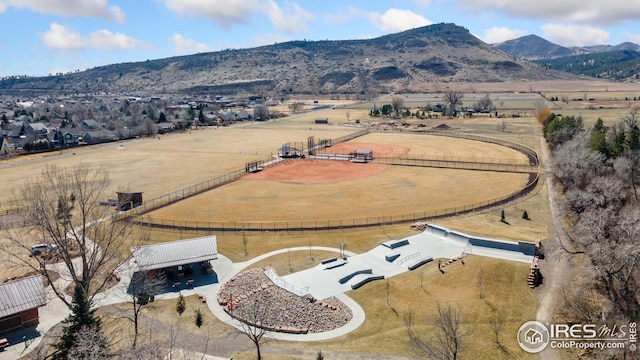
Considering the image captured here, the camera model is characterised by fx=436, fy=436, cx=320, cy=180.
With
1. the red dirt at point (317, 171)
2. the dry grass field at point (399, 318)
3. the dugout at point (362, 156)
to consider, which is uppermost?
the dugout at point (362, 156)

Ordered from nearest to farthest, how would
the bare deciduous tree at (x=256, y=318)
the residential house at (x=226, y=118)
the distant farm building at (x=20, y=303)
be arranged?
the bare deciduous tree at (x=256, y=318), the distant farm building at (x=20, y=303), the residential house at (x=226, y=118)

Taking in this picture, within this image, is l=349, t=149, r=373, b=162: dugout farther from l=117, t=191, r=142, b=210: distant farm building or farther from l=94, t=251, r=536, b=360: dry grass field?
l=94, t=251, r=536, b=360: dry grass field

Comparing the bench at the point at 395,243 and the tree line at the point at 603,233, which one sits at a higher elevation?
the tree line at the point at 603,233

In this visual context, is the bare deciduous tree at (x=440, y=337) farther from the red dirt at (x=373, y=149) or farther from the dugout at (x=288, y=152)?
the dugout at (x=288, y=152)

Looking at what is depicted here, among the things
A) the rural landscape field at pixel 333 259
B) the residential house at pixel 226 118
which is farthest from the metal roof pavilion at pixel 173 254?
the residential house at pixel 226 118

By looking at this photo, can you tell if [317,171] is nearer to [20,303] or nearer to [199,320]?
[199,320]

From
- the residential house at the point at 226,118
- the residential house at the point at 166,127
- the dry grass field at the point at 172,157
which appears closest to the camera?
the dry grass field at the point at 172,157

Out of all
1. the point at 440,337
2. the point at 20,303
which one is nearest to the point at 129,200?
the point at 20,303
